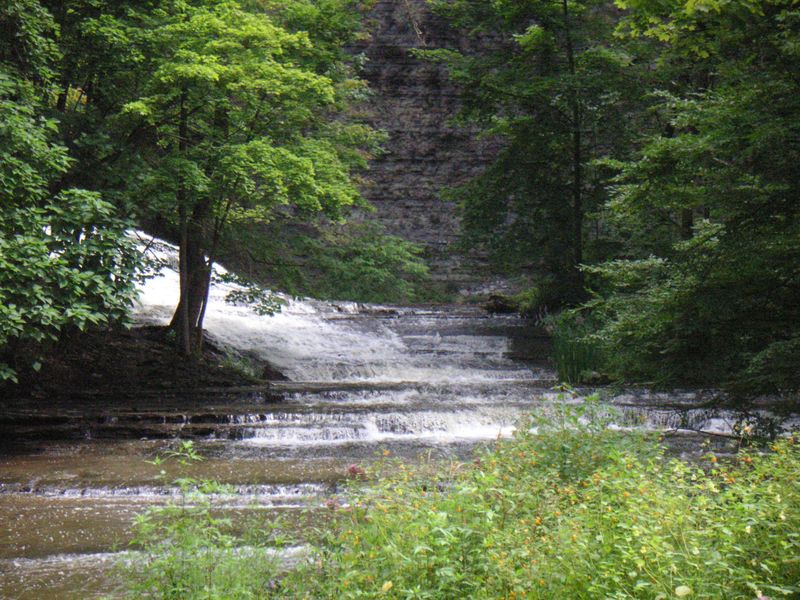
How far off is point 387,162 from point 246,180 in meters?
22.7

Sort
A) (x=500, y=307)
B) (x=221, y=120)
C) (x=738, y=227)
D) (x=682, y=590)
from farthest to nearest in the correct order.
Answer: (x=500, y=307)
(x=221, y=120)
(x=738, y=227)
(x=682, y=590)

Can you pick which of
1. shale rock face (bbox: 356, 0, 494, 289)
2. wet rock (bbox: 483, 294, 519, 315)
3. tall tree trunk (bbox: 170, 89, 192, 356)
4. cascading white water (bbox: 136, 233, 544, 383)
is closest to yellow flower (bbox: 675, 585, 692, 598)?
tall tree trunk (bbox: 170, 89, 192, 356)

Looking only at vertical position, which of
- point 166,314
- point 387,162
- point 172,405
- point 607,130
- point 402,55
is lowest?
point 172,405

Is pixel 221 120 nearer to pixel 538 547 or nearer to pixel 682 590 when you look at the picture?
pixel 538 547

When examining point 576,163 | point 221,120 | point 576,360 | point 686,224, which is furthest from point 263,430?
point 576,163

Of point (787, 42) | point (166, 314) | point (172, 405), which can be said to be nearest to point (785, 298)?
point (787, 42)

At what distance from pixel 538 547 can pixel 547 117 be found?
1603 centimetres

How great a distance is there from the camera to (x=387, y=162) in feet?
109

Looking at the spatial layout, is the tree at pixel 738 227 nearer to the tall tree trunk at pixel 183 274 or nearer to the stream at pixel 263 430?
the stream at pixel 263 430

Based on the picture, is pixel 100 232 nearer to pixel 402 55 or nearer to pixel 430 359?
pixel 430 359

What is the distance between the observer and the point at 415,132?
33.5m

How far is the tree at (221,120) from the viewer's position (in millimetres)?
10516

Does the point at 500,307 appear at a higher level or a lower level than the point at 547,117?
lower

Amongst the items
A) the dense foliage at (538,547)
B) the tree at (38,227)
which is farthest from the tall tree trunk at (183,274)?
the dense foliage at (538,547)
